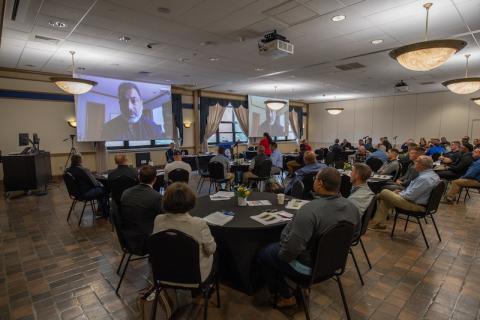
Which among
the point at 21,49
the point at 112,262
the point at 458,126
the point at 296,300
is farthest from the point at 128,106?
the point at 458,126

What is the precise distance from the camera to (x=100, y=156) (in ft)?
27.0

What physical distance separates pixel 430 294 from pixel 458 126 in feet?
37.6

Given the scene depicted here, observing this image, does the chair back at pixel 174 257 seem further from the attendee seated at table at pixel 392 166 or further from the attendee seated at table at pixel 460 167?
the attendee seated at table at pixel 460 167

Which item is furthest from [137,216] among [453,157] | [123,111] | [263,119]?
[263,119]

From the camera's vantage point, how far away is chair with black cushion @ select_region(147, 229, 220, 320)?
1.62 meters

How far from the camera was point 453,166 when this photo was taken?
6.04 m

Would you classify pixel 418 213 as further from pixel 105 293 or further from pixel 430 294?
pixel 105 293

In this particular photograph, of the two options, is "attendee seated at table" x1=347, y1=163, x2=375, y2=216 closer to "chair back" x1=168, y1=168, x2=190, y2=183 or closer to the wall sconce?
"chair back" x1=168, y1=168, x2=190, y2=183

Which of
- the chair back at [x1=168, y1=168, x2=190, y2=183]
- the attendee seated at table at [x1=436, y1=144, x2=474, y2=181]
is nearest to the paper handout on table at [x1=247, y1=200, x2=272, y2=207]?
the chair back at [x1=168, y1=168, x2=190, y2=183]

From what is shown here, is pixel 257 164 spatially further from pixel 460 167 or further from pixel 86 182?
pixel 460 167

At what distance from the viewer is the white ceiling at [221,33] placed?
3.43m

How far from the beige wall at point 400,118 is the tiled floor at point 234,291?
9091 millimetres

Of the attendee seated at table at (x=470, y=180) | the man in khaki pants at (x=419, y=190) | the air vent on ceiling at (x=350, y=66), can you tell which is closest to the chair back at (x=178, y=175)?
the man in khaki pants at (x=419, y=190)

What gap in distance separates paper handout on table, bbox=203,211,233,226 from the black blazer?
49cm
